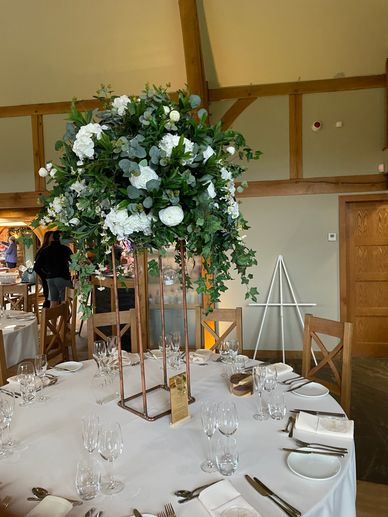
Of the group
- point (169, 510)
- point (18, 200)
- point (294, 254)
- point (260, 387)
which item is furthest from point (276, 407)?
point (18, 200)

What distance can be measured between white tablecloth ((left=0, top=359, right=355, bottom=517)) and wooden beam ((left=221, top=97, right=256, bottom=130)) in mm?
3846

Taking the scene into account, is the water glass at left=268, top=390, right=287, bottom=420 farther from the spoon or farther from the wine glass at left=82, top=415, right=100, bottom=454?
the spoon

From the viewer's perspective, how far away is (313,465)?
4.17 feet

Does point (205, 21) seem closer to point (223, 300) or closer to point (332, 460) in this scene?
point (223, 300)

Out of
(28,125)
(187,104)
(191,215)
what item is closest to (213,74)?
(28,125)

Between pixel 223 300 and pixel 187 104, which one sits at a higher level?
pixel 187 104

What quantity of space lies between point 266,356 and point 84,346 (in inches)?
97.7

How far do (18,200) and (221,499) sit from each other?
5.22 metres

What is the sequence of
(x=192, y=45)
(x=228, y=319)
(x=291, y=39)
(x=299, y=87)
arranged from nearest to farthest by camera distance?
1. (x=228, y=319)
2. (x=192, y=45)
3. (x=291, y=39)
4. (x=299, y=87)

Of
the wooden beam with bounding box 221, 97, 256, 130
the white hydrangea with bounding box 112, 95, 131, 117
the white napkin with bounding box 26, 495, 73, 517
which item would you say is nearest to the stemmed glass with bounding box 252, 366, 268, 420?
the white napkin with bounding box 26, 495, 73, 517

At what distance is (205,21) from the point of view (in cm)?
411

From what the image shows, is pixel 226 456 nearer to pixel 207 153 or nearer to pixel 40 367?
pixel 207 153

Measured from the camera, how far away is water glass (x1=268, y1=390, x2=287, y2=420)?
1613mm

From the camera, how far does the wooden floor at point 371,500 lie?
184cm
